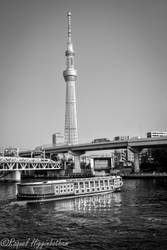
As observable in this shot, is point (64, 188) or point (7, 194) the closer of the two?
point (64, 188)

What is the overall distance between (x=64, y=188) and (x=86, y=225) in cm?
2315

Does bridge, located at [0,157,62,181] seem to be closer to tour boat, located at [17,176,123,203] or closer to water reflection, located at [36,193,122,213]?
tour boat, located at [17,176,123,203]

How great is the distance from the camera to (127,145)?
406ft

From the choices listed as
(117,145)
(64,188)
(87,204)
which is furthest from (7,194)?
(117,145)

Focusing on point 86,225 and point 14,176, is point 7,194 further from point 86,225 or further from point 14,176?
point 14,176

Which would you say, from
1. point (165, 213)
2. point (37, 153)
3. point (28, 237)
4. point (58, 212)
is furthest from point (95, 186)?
point (37, 153)

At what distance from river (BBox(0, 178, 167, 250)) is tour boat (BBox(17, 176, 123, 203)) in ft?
6.80

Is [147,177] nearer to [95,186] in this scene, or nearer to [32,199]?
[95,186]

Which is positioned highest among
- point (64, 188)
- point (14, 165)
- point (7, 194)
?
point (14, 165)

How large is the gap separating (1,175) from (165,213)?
94.5 metres

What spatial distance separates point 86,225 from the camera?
3622 centimetres

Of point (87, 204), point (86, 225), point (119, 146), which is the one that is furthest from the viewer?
point (119, 146)

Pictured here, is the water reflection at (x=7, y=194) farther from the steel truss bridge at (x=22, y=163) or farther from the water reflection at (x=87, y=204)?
the steel truss bridge at (x=22, y=163)

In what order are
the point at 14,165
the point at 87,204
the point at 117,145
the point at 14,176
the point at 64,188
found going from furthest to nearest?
the point at 117,145, the point at 14,165, the point at 14,176, the point at 64,188, the point at 87,204
